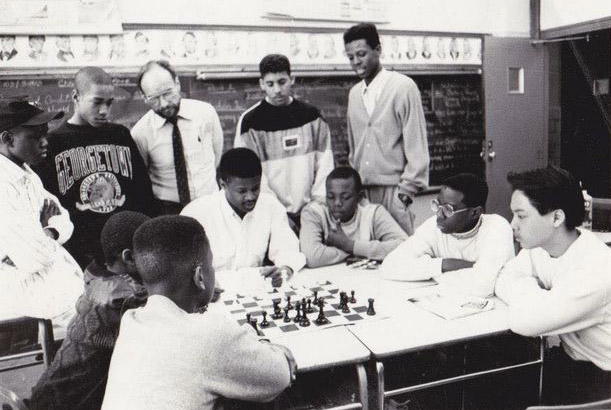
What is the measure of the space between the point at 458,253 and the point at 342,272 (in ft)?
2.02

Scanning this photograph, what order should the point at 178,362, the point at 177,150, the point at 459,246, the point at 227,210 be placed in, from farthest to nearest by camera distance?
1. the point at 177,150
2. the point at 227,210
3. the point at 459,246
4. the point at 178,362

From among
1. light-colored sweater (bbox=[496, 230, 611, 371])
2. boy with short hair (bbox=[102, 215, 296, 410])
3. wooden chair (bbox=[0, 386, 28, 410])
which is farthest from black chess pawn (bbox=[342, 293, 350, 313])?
wooden chair (bbox=[0, 386, 28, 410])

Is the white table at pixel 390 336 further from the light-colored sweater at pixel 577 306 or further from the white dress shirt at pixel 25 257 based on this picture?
the white dress shirt at pixel 25 257

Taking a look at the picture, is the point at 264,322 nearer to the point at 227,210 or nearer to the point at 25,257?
the point at 227,210

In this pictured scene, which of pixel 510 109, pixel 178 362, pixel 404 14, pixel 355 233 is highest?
pixel 404 14

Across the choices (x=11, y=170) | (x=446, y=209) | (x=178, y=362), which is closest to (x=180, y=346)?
(x=178, y=362)

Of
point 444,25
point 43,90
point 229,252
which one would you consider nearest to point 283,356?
point 229,252

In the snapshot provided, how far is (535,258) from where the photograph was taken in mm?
2297

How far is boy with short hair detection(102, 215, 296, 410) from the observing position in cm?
129

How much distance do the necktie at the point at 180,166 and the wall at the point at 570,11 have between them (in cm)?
427

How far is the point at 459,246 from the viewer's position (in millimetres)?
2771

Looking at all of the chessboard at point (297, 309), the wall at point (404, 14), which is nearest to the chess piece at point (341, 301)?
the chessboard at point (297, 309)

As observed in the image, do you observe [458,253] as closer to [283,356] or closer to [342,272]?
[342,272]

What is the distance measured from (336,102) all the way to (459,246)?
2.42 meters
